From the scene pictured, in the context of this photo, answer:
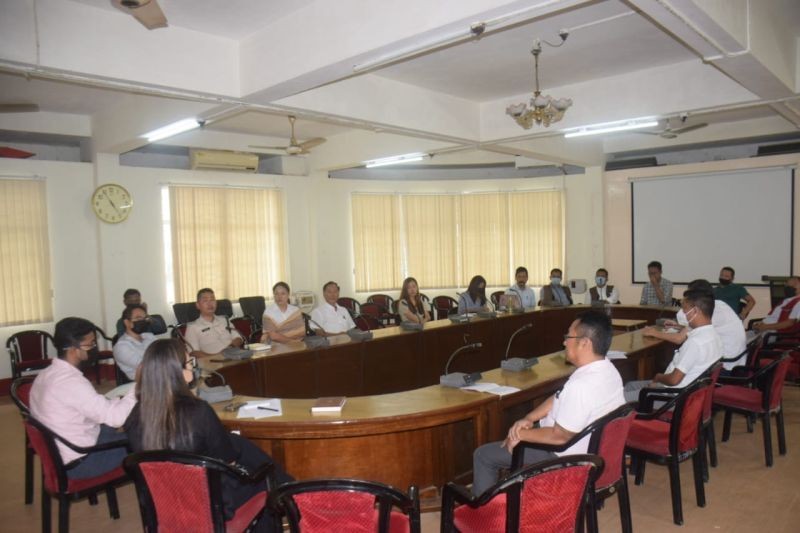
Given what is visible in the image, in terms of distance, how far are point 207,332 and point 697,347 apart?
13.3 feet

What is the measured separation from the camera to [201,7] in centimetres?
392

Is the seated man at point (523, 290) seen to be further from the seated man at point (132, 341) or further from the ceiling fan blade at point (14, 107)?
the ceiling fan blade at point (14, 107)

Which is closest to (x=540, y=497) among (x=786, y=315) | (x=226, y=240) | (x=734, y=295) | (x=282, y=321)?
(x=282, y=321)

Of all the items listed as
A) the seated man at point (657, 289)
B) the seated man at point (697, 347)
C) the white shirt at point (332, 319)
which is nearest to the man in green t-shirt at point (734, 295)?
the seated man at point (657, 289)

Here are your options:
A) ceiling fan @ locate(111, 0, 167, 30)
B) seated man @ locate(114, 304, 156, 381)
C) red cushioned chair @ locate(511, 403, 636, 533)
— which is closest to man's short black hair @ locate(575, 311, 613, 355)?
red cushioned chair @ locate(511, 403, 636, 533)

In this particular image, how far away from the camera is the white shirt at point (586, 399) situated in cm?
268

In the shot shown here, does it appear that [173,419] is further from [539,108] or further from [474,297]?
[474,297]

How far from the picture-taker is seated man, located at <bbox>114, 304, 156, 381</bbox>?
461 centimetres

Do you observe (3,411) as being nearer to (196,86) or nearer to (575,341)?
(196,86)

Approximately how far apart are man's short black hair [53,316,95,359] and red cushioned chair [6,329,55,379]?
12.3 feet

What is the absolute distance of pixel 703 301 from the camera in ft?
12.4

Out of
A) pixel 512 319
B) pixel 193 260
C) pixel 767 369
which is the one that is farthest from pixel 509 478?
pixel 193 260

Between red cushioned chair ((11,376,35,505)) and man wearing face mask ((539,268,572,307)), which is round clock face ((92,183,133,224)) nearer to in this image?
red cushioned chair ((11,376,35,505))

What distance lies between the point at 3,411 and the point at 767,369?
7249mm
